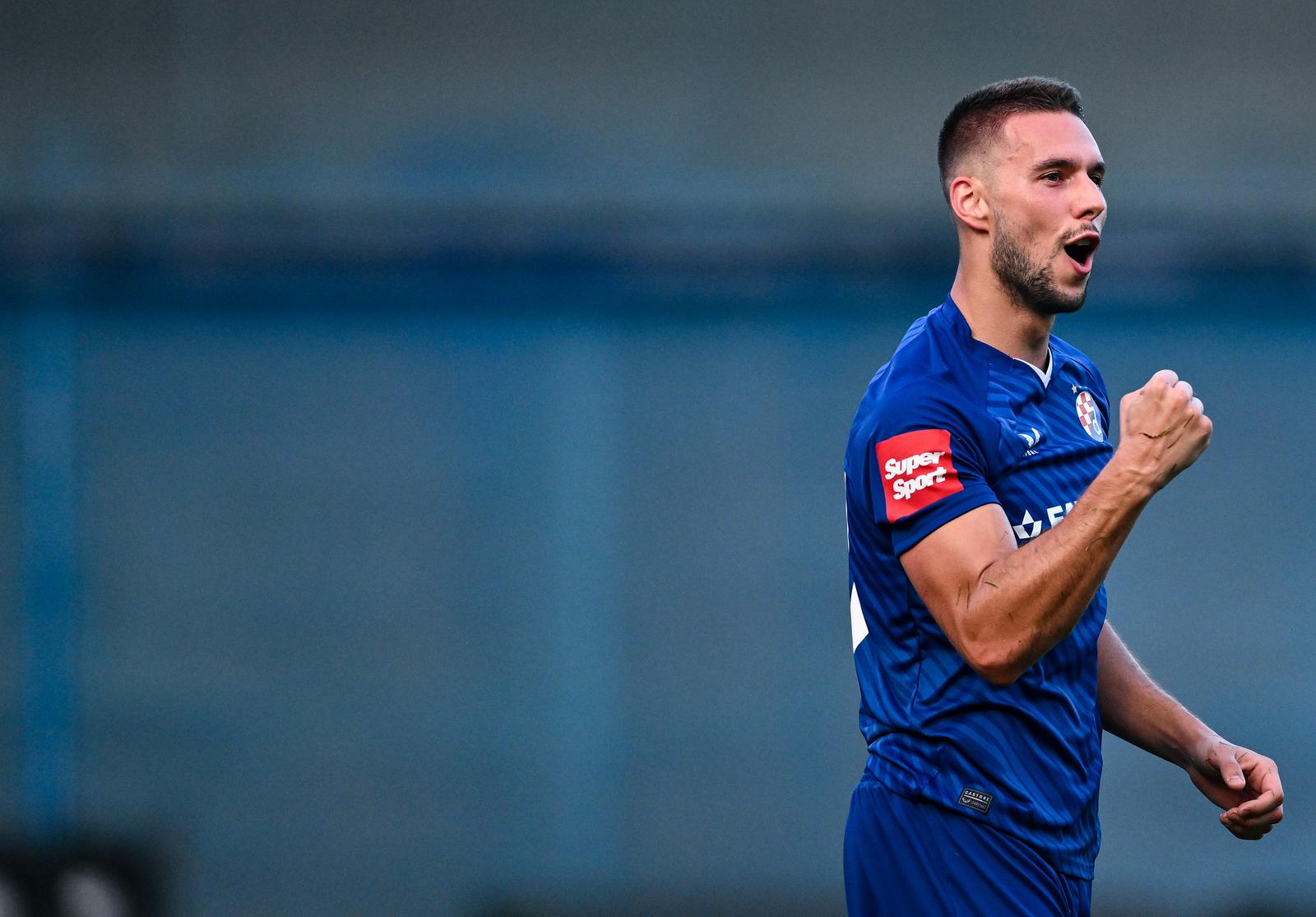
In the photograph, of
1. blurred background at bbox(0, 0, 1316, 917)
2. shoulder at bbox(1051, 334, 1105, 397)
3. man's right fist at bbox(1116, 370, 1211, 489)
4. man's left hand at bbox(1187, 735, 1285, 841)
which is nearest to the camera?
man's right fist at bbox(1116, 370, 1211, 489)

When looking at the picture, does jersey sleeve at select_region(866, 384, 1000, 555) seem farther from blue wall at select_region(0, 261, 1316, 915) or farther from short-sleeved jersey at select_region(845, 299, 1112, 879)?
blue wall at select_region(0, 261, 1316, 915)

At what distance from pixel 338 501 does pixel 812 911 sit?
8.00 feet

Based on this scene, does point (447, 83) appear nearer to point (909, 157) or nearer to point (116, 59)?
point (116, 59)

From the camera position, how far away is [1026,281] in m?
2.43

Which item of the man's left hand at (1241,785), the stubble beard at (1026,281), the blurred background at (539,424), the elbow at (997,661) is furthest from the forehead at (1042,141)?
the blurred background at (539,424)

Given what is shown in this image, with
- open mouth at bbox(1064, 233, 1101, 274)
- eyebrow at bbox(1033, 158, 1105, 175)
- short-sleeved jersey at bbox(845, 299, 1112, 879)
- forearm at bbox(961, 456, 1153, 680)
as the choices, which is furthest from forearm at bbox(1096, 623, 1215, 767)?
eyebrow at bbox(1033, 158, 1105, 175)

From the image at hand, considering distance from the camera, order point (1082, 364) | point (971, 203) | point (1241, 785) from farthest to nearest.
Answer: point (1082, 364) → point (971, 203) → point (1241, 785)

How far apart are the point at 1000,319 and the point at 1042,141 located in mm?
297

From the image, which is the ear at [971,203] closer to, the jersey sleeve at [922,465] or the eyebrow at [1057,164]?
the eyebrow at [1057,164]

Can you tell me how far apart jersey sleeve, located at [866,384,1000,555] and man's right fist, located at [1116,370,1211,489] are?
231mm

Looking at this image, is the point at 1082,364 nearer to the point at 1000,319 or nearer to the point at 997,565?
the point at 1000,319

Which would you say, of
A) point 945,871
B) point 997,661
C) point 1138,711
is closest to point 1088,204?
point 997,661

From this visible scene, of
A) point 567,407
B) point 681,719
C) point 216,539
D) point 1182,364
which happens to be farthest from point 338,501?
point 1182,364

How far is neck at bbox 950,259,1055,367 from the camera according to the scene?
2.46 meters
